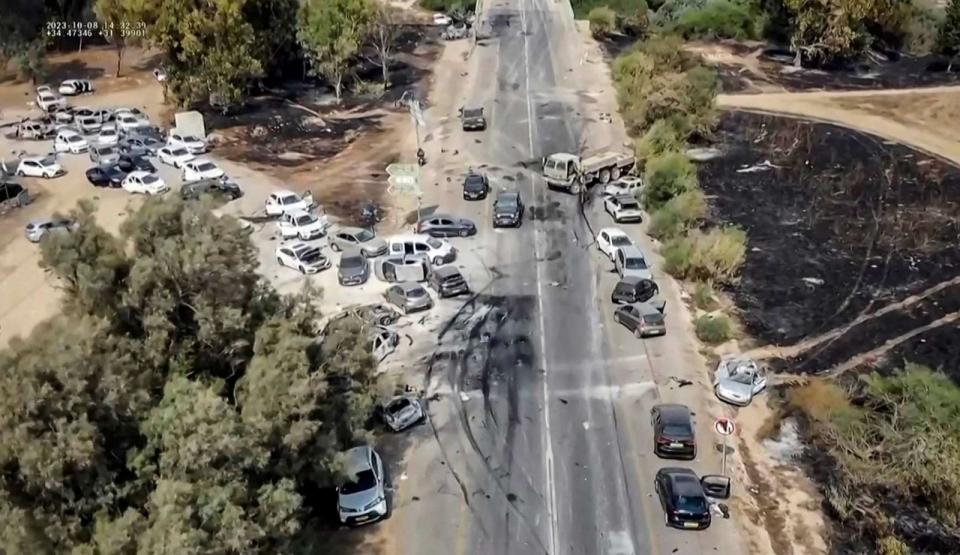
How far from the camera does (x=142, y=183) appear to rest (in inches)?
2024

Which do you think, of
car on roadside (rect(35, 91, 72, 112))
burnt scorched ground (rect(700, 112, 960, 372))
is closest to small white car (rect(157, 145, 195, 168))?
car on roadside (rect(35, 91, 72, 112))

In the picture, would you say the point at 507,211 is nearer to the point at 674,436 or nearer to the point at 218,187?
the point at 218,187

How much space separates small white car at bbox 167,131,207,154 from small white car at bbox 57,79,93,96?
690 inches

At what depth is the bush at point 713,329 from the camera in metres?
35.8

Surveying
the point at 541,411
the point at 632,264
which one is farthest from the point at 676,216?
the point at 541,411

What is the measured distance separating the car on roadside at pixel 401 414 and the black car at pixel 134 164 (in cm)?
3001

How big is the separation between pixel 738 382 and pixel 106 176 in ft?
127

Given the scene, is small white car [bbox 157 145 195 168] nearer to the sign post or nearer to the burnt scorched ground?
the burnt scorched ground

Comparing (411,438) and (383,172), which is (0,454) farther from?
(383,172)

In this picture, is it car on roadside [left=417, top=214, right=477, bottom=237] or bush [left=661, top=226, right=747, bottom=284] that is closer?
bush [left=661, top=226, right=747, bottom=284]

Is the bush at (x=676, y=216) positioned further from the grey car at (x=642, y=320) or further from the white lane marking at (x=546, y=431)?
the grey car at (x=642, y=320)

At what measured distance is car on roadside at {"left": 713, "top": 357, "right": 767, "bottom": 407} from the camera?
1262 inches

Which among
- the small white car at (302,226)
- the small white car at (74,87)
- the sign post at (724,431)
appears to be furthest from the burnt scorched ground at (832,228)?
the small white car at (74,87)

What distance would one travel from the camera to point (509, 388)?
33094mm
